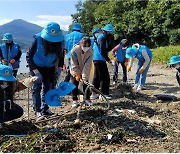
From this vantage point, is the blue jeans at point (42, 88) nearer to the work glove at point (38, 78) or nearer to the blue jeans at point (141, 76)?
the work glove at point (38, 78)

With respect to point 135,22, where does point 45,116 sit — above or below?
below

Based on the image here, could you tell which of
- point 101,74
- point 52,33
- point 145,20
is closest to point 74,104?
point 101,74

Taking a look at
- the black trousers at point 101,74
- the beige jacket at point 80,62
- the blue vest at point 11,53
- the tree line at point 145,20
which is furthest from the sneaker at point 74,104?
the tree line at point 145,20

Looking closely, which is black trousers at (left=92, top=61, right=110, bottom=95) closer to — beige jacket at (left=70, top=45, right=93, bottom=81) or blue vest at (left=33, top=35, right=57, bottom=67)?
beige jacket at (left=70, top=45, right=93, bottom=81)

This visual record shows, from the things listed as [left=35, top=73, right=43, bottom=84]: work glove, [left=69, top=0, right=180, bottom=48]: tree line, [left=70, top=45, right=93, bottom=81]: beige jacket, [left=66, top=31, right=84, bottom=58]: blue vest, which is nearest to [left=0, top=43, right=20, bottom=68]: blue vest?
[left=66, top=31, right=84, bottom=58]: blue vest

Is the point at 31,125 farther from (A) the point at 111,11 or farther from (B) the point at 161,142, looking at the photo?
(A) the point at 111,11

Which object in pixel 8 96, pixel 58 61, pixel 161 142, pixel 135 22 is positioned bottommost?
pixel 161 142

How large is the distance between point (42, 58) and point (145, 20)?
3424cm

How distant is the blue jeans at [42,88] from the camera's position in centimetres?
571

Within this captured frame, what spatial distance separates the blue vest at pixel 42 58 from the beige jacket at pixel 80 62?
738 mm

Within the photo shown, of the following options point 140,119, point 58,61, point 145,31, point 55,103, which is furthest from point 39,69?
point 145,31

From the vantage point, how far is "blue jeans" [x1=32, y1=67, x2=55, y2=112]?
571 cm

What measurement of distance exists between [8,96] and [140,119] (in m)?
2.08

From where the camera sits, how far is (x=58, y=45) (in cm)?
543
